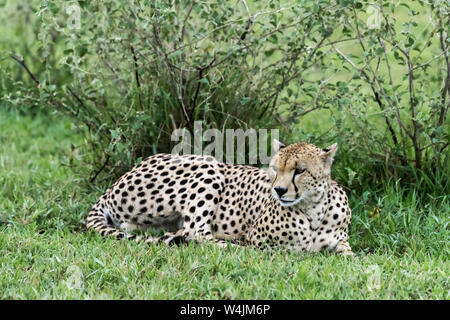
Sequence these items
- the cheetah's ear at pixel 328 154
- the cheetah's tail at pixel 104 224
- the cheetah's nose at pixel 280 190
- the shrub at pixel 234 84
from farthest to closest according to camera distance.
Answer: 1. the shrub at pixel 234 84
2. the cheetah's tail at pixel 104 224
3. the cheetah's ear at pixel 328 154
4. the cheetah's nose at pixel 280 190

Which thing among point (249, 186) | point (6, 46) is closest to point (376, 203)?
point (249, 186)

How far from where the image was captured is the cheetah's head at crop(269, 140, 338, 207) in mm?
4203

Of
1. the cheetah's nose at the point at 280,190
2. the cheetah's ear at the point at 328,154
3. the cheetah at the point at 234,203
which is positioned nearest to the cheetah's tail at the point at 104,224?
the cheetah at the point at 234,203

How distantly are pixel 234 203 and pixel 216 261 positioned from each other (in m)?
0.88

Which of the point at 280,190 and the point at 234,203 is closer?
the point at 280,190

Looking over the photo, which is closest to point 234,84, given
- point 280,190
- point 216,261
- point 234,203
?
point 234,203

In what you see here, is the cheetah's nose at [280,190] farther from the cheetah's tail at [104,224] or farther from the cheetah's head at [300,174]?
the cheetah's tail at [104,224]

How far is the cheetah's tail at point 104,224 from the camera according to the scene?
4676mm

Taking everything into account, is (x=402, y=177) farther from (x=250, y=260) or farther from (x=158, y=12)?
(x=158, y=12)

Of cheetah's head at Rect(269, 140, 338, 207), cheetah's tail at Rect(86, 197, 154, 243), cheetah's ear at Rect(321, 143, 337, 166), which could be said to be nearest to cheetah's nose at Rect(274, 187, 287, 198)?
cheetah's head at Rect(269, 140, 338, 207)

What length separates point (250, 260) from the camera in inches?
160

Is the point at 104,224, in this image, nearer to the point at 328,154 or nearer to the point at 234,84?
the point at 234,84

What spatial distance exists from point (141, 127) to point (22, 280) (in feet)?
6.02

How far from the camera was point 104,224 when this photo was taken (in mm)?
4902
